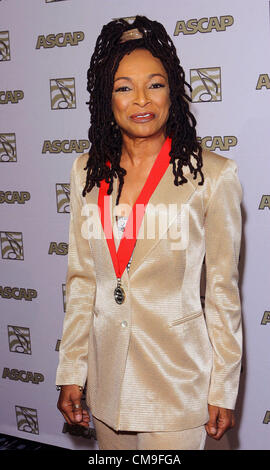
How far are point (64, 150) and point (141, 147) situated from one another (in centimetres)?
135

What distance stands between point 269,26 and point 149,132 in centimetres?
114

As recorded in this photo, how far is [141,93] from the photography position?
5.79 ft

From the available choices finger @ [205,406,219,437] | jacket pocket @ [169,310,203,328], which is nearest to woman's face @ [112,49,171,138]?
jacket pocket @ [169,310,203,328]

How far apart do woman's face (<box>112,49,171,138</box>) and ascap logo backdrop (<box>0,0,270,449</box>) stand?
953 mm

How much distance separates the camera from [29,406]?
11.8 ft

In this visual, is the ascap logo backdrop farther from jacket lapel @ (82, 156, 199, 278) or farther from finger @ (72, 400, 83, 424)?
finger @ (72, 400, 83, 424)

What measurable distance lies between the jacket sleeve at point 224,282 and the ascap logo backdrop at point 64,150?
101 centimetres

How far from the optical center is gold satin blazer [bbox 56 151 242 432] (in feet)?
5.69

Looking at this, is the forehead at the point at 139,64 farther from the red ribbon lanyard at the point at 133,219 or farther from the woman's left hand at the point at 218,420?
the woman's left hand at the point at 218,420

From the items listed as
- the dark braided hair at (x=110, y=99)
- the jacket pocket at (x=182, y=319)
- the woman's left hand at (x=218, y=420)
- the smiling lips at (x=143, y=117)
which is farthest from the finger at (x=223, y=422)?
the smiling lips at (x=143, y=117)

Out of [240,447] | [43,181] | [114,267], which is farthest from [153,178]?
[240,447]

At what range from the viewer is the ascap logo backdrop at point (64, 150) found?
8.71ft

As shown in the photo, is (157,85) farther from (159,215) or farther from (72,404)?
(72,404)

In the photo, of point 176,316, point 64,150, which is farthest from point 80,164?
point 64,150
